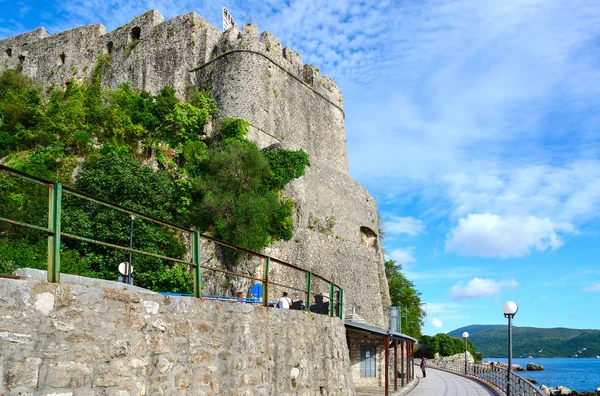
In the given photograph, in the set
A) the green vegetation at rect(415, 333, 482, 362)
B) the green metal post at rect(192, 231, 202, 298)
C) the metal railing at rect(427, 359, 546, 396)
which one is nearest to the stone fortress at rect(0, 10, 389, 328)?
the metal railing at rect(427, 359, 546, 396)

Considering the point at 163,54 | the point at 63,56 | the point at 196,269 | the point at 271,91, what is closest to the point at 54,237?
the point at 196,269

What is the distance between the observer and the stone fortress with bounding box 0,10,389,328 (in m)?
26.2

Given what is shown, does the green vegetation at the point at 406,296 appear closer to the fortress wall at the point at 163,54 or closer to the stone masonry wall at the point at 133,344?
the fortress wall at the point at 163,54

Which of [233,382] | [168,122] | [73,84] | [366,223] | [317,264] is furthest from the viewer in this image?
[73,84]

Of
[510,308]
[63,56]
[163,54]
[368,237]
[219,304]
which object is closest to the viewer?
[219,304]

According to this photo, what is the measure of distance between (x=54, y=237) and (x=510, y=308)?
1246cm

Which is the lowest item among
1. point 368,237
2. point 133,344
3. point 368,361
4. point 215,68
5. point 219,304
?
point 368,361

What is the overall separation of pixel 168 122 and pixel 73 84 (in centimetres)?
1000

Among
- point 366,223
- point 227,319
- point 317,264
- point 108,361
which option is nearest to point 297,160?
point 317,264

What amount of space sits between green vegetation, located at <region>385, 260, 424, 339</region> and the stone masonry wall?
4182cm

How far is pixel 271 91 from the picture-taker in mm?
29875

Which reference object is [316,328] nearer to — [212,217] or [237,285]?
[237,285]

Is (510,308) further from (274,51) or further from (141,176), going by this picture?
(274,51)

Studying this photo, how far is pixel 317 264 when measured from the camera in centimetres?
2461
